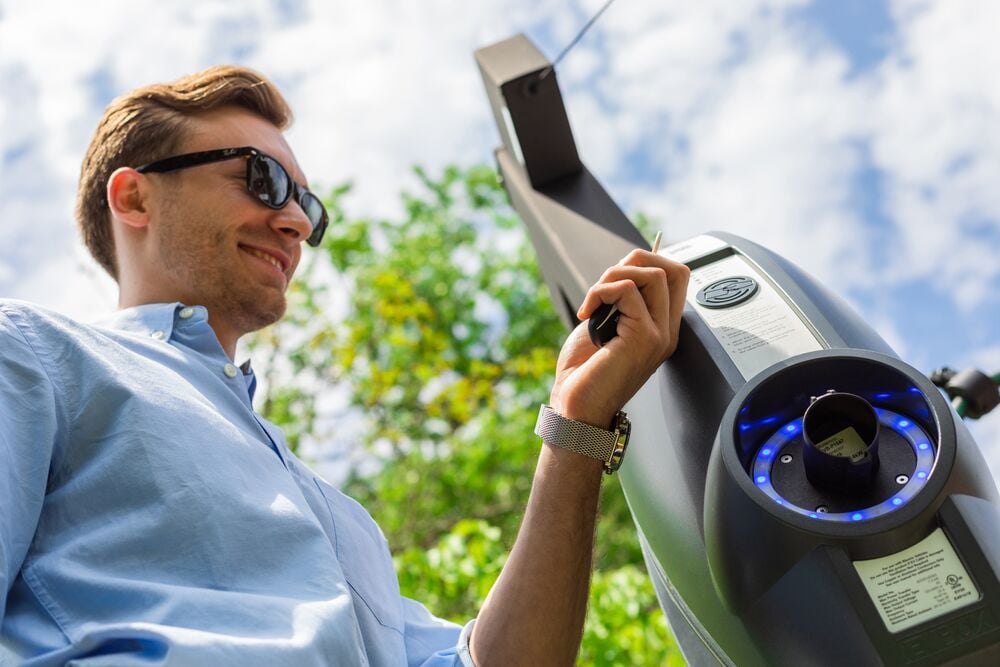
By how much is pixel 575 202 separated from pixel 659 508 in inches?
30.4

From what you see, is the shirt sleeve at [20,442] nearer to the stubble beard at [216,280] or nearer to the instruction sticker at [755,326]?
the stubble beard at [216,280]

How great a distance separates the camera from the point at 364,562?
6.04 feet

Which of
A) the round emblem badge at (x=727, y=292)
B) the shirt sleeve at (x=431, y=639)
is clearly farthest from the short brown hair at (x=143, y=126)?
the round emblem badge at (x=727, y=292)

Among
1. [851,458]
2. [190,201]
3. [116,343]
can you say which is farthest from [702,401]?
[190,201]

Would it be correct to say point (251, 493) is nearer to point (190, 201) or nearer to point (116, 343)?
point (116, 343)

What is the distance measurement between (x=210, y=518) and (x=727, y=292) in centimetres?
81

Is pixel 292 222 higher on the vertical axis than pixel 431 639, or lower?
higher

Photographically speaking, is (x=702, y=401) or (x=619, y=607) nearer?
(x=702, y=401)

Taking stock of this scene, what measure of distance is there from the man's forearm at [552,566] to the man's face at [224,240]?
0.86 meters

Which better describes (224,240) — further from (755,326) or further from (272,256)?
(755,326)

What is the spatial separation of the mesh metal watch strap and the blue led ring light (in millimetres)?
352

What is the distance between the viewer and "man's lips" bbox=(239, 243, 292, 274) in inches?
90.3

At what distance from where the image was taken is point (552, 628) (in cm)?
167

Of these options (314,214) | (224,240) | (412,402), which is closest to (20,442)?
(224,240)
